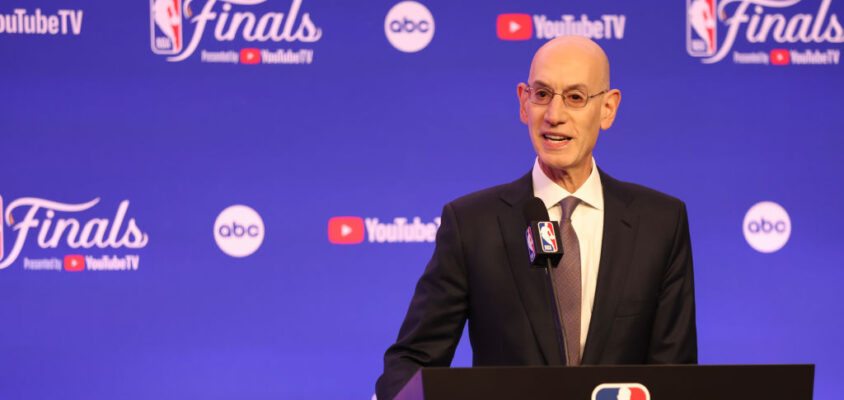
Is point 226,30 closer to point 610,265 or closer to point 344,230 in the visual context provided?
point 344,230

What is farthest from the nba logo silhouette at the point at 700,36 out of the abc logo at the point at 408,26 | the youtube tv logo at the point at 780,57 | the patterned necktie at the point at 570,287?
the patterned necktie at the point at 570,287

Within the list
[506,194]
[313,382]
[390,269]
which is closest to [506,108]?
[390,269]

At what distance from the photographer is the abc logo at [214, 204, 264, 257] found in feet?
11.8

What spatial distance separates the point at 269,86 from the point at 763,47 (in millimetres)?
1990

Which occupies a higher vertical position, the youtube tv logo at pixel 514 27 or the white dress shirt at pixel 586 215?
the youtube tv logo at pixel 514 27

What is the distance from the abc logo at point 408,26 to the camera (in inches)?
145

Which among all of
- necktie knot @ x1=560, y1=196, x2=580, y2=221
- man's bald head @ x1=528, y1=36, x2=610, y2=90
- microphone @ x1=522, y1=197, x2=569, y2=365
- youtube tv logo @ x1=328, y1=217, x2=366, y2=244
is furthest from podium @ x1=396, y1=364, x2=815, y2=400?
youtube tv logo @ x1=328, y1=217, x2=366, y2=244

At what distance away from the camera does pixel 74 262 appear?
3553mm

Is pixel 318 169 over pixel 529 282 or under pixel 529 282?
over

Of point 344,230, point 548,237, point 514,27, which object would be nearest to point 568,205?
point 548,237

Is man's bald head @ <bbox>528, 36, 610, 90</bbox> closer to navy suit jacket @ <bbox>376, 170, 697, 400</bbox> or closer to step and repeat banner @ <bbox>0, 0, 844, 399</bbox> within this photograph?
navy suit jacket @ <bbox>376, 170, 697, 400</bbox>

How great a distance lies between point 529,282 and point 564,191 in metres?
0.22

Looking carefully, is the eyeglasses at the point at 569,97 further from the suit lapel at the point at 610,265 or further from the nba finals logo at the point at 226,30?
the nba finals logo at the point at 226,30

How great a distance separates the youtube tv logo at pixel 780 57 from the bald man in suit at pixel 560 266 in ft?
6.63
